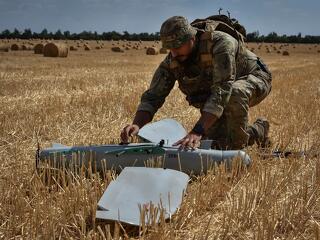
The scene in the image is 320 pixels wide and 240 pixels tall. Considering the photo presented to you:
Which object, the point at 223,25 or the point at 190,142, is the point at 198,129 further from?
the point at 223,25

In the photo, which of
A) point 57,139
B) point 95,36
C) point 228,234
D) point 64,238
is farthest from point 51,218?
point 95,36

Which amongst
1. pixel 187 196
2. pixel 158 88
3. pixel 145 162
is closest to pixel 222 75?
pixel 158 88

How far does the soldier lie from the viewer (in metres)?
3.58

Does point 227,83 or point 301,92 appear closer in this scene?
point 227,83

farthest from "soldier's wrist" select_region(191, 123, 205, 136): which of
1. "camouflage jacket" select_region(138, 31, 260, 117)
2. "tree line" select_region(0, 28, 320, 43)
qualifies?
"tree line" select_region(0, 28, 320, 43)

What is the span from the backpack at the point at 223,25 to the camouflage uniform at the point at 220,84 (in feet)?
0.32

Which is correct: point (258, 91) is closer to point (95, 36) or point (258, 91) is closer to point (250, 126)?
point (250, 126)

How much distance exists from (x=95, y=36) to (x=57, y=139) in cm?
7095

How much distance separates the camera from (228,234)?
2.28m

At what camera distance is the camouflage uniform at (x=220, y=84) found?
3.63 meters

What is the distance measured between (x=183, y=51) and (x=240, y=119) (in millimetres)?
774

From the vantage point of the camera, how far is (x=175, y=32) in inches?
141

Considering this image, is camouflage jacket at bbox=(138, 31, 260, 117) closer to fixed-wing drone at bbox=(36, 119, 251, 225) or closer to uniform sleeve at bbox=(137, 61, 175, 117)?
uniform sleeve at bbox=(137, 61, 175, 117)

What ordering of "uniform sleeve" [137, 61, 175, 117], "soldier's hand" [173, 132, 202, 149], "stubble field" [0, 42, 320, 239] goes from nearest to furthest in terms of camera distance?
"stubble field" [0, 42, 320, 239]
"soldier's hand" [173, 132, 202, 149]
"uniform sleeve" [137, 61, 175, 117]
